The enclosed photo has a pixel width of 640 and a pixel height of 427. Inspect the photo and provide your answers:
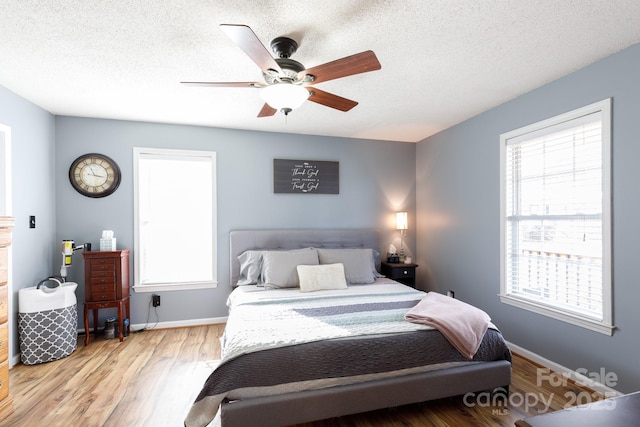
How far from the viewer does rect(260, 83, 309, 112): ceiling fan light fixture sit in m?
1.82

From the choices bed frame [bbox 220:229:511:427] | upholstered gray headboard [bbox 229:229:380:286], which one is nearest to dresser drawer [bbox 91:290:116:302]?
upholstered gray headboard [bbox 229:229:380:286]

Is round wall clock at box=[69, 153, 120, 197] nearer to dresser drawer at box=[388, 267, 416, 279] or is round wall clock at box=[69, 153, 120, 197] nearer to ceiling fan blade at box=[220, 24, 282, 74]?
ceiling fan blade at box=[220, 24, 282, 74]

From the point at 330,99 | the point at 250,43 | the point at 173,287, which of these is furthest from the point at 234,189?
the point at 250,43

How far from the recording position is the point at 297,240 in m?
4.04

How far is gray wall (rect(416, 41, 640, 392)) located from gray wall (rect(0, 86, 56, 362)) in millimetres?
4603

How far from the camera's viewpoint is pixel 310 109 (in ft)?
10.7

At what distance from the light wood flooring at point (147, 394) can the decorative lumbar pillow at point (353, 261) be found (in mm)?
1542

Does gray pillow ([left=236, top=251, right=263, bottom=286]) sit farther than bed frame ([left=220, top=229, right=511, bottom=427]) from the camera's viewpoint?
Yes

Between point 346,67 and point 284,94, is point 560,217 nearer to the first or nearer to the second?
point 346,67

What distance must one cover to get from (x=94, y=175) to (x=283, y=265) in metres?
2.43

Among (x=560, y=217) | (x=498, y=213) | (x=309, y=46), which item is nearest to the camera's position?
(x=309, y=46)

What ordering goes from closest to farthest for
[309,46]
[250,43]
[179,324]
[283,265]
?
[250,43]
[309,46]
[283,265]
[179,324]

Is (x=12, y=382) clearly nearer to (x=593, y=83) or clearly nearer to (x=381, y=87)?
(x=381, y=87)

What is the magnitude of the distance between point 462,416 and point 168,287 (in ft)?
10.8
